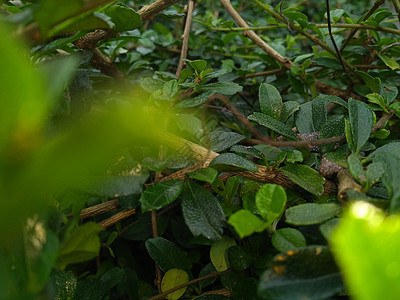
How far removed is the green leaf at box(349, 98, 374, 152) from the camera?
0.47 m

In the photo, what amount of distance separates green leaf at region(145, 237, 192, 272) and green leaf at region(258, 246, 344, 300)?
246mm

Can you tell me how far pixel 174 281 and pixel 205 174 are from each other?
17 cm

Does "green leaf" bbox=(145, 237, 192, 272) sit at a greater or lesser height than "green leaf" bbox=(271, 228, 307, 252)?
lesser

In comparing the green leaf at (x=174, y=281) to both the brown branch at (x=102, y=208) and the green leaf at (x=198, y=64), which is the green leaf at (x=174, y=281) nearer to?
the brown branch at (x=102, y=208)

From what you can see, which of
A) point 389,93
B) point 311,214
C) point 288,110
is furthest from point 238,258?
point 389,93

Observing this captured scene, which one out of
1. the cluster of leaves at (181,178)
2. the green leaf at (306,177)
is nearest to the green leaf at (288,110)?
the cluster of leaves at (181,178)

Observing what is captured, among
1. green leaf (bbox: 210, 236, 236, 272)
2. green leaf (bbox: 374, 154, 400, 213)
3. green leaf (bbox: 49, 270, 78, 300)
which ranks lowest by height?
green leaf (bbox: 210, 236, 236, 272)

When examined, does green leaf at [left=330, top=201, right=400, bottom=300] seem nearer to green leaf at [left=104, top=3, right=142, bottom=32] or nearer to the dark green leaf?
the dark green leaf

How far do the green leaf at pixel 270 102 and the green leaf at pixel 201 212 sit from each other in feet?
0.62

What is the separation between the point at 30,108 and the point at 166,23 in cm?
128

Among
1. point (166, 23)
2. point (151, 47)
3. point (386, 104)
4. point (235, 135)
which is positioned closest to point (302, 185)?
point (235, 135)

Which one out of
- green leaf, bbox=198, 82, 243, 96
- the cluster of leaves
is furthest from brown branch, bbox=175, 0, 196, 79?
green leaf, bbox=198, 82, 243, 96

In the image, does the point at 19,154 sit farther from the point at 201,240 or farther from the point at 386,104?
the point at 386,104

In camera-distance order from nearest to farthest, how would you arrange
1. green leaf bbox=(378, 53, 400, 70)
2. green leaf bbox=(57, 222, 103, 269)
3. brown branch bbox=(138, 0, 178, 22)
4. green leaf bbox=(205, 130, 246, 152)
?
1. green leaf bbox=(57, 222, 103, 269)
2. green leaf bbox=(205, 130, 246, 152)
3. brown branch bbox=(138, 0, 178, 22)
4. green leaf bbox=(378, 53, 400, 70)
